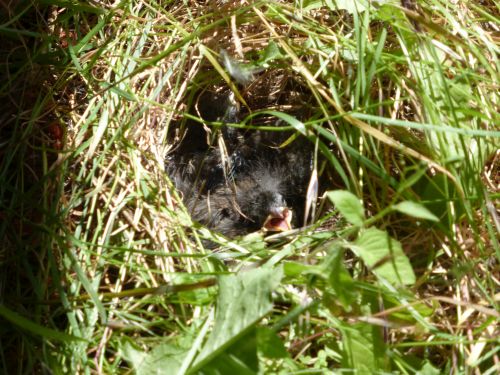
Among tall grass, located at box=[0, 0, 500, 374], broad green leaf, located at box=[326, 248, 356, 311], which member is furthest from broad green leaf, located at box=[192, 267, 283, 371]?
broad green leaf, located at box=[326, 248, 356, 311]

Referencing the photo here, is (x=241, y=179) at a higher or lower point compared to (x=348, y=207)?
lower

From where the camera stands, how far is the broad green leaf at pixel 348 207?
142 cm

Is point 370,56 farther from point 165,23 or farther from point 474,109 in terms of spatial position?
point 165,23

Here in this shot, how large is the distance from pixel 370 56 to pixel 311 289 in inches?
25.9

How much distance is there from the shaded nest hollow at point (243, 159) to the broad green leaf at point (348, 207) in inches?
22.7

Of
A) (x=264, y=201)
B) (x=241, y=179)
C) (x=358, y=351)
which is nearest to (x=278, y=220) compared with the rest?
(x=264, y=201)

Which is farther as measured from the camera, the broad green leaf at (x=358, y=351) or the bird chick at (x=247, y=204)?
the bird chick at (x=247, y=204)

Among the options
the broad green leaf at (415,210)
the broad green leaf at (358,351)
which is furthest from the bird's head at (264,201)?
the broad green leaf at (415,210)

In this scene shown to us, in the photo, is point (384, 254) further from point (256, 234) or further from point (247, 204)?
point (247, 204)

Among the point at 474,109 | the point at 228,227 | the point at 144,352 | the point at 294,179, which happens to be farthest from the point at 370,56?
the point at 144,352

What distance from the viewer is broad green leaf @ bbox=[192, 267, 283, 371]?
1.42 meters

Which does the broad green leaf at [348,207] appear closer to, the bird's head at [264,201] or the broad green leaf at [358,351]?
→ the broad green leaf at [358,351]

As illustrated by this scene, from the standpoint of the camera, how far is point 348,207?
56.4 inches

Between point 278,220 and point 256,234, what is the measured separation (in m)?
0.09
